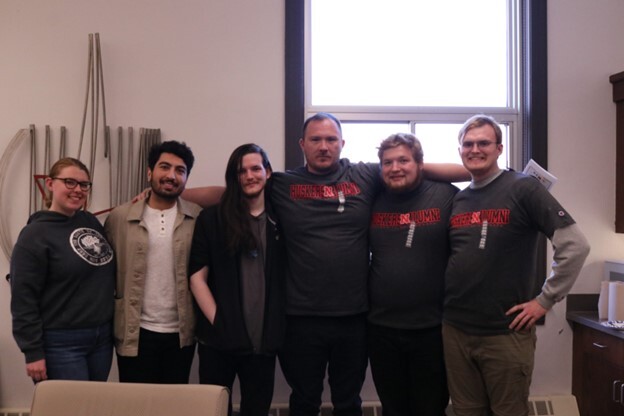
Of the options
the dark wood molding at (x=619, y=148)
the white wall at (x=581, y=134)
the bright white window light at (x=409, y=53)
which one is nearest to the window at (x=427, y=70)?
the bright white window light at (x=409, y=53)

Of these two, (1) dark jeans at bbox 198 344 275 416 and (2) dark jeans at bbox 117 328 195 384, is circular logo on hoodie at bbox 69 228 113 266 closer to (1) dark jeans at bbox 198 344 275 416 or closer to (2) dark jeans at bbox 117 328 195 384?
(2) dark jeans at bbox 117 328 195 384

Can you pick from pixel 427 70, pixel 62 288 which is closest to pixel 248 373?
pixel 62 288

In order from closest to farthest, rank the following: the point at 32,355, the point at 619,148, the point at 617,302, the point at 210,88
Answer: the point at 32,355
the point at 617,302
the point at 210,88
the point at 619,148

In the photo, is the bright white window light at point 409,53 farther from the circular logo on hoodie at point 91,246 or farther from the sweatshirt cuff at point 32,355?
the sweatshirt cuff at point 32,355

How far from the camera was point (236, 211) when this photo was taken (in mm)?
2104

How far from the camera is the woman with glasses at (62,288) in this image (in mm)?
1926

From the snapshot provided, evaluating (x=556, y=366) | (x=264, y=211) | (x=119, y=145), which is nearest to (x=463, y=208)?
(x=264, y=211)

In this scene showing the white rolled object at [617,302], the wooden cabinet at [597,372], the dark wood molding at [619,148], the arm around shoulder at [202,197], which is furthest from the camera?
the dark wood molding at [619,148]

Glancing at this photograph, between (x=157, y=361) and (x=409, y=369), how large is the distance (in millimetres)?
1036

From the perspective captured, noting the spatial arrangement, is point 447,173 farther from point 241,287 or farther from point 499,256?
point 241,287

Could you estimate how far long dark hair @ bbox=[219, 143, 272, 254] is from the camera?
206 centimetres

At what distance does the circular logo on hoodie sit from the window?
1392 mm

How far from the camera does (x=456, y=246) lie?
2047mm

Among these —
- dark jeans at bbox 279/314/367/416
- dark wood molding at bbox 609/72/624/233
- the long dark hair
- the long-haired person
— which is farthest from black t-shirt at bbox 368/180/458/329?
dark wood molding at bbox 609/72/624/233
